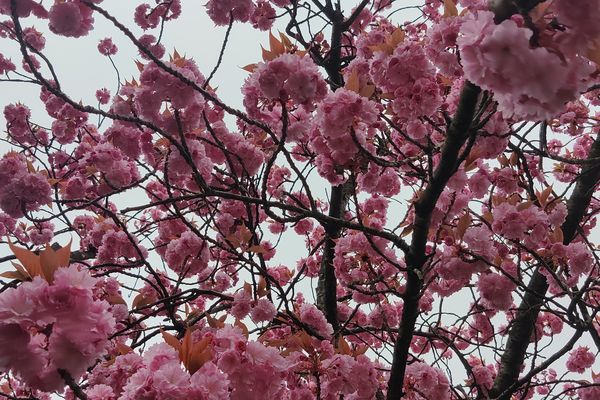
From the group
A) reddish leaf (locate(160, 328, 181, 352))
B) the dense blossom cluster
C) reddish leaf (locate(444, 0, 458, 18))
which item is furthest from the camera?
reddish leaf (locate(444, 0, 458, 18))

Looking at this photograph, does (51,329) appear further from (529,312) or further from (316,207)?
(529,312)

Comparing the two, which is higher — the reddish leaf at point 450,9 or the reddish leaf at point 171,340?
the reddish leaf at point 450,9

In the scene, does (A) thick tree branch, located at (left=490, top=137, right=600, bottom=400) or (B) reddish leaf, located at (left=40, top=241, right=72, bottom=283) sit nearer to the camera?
(B) reddish leaf, located at (left=40, top=241, right=72, bottom=283)

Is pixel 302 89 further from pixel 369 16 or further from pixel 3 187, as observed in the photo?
pixel 369 16

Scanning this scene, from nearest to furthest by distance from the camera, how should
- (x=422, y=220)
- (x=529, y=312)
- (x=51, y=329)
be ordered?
(x=51, y=329) < (x=422, y=220) < (x=529, y=312)

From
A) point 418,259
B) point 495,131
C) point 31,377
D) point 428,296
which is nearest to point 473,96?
point 495,131

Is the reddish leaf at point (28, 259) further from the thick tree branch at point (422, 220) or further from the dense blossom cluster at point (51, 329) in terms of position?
the thick tree branch at point (422, 220)

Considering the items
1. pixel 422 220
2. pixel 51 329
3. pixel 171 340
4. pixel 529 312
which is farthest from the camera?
pixel 529 312

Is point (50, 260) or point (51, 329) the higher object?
point (50, 260)

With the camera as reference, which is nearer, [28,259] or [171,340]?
[28,259]

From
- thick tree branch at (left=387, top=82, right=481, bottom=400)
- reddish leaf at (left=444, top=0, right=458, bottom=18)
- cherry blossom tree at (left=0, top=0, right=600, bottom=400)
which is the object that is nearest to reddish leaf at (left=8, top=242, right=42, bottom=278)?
cherry blossom tree at (left=0, top=0, right=600, bottom=400)

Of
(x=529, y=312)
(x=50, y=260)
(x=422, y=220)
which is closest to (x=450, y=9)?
(x=422, y=220)

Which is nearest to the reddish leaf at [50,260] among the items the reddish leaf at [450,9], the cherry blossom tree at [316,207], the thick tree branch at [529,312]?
the cherry blossom tree at [316,207]

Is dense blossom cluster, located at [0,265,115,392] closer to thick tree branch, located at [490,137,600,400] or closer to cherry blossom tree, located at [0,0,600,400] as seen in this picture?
cherry blossom tree, located at [0,0,600,400]
